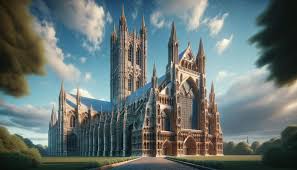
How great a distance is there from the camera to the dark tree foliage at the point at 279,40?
1564 cm

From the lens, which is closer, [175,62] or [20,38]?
[20,38]

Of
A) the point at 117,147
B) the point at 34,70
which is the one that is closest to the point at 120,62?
the point at 117,147

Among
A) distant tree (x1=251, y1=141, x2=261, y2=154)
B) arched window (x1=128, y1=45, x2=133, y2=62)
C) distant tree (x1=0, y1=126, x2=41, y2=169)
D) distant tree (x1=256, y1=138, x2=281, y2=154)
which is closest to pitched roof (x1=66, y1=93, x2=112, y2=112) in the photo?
arched window (x1=128, y1=45, x2=133, y2=62)

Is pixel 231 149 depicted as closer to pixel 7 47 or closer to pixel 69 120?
pixel 69 120

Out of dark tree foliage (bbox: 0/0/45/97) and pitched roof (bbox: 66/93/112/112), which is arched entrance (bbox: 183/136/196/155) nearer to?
pitched roof (bbox: 66/93/112/112)

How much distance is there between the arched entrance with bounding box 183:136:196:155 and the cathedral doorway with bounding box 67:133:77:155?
153 feet

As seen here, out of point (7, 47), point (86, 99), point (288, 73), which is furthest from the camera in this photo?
point (86, 99)

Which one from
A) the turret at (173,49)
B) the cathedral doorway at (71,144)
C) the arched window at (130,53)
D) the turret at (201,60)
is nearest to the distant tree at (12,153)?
the turret at (173,49)

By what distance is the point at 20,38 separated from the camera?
14.6 meters

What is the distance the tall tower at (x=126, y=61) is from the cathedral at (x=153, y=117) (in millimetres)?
434

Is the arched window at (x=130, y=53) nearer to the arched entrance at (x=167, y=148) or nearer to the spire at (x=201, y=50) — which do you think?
the spire at (x=201, y=50)

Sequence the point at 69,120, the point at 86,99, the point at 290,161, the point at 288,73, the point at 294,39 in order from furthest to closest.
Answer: the point at 86,99 < the point at 69,120 < the point at 290,161 < the point at 288,73 < the point at 294,39

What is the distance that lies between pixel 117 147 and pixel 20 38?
2057 inches

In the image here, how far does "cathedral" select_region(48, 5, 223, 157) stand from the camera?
55438 mm
